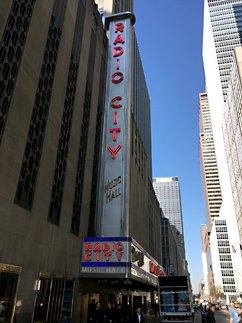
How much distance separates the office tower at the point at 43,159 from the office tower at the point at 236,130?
174 feet

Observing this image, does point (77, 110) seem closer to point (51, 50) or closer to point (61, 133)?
point (61, 133)

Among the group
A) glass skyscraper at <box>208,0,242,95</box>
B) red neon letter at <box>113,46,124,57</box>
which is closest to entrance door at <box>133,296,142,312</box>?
red neon letter at <box>113,46,124,57</box>

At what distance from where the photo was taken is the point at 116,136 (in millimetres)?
26141

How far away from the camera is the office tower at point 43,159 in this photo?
13781 mm

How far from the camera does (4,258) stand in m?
12.8

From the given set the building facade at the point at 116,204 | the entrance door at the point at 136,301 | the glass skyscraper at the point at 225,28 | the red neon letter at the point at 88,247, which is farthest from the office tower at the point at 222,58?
the red neon letter at the point at 88,247

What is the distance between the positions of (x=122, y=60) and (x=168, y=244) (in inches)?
3150

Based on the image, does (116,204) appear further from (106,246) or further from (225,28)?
(225,28)

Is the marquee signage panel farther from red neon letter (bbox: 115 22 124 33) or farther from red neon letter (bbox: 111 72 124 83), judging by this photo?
red neon letter (bbox: 115 22 124 33)

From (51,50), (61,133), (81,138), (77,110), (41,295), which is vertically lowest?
(41,295)

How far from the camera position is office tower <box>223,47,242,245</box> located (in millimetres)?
66000

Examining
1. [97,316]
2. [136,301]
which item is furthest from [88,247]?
[136,301]

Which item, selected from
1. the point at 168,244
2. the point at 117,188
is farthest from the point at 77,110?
the point at 168,244

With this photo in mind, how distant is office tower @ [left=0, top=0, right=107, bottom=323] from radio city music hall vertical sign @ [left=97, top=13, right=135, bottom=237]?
138 centimetres
